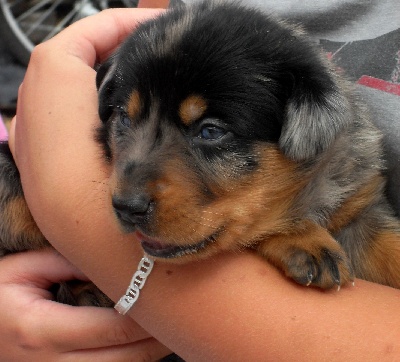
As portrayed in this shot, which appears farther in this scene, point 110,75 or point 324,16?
point 324,16

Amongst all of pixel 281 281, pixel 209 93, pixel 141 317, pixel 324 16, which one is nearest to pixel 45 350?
pixel 141 317

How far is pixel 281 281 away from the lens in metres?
1.38

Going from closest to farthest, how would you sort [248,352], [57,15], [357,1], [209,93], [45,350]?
[248,352] → [209,93] → [45,350] → [357,1] → [57,15]

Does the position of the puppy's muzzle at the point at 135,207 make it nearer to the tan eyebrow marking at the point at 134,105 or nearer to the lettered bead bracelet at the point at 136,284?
the lettered bead bracelet at the point at 136,284

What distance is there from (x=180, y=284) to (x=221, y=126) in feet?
1.46

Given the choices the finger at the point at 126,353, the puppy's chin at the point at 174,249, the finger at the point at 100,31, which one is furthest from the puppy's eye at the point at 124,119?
the finger at the point at 126,353

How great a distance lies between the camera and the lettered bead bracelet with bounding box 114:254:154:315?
4.64 ft

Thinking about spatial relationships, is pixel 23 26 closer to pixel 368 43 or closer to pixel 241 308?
pixel 368 43

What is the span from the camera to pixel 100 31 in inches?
81.7

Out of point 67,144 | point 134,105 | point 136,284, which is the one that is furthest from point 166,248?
point 67,144

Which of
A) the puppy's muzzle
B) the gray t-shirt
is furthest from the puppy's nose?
the gray t-shirt

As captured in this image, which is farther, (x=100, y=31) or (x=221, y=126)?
(x=100, y=31)

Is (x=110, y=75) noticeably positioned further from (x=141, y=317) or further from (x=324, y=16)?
(x=324, y=16)

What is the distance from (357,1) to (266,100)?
79 centimetres
